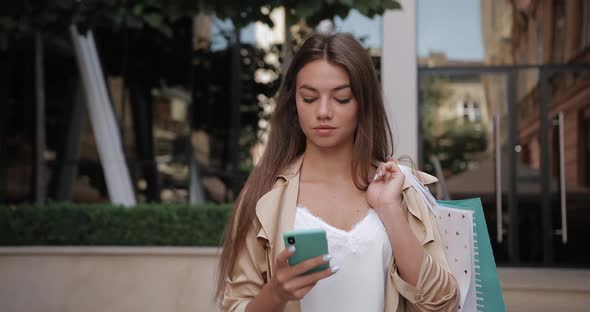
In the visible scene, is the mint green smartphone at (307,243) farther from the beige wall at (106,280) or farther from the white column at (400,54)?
the white column at (400,54)

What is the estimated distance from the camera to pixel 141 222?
25.6 feet

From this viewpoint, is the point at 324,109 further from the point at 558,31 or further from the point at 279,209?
the point at 558,31

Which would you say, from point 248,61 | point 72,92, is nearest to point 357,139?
point 248,61

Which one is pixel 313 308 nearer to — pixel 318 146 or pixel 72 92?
pixel 318 146

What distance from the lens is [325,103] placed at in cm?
178

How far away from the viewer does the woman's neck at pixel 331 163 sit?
1.92m

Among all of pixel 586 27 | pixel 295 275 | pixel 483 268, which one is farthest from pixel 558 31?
pixel 295 275

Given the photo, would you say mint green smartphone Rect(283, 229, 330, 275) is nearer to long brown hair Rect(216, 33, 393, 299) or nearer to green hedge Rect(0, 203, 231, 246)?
long brown hair Rect(216, 33, 393, 299)

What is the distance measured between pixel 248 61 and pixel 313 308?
8170mm

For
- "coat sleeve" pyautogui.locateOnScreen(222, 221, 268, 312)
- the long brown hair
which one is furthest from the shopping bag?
"coat sleeve" pyautogui.locateOnScreen(222, 221, 268, 312)

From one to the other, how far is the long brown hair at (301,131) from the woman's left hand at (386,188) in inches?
2.5

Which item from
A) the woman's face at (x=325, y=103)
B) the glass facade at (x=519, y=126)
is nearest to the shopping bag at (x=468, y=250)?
the woman's face at (x=325, y=103)

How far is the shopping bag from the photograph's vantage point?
72.9 inches

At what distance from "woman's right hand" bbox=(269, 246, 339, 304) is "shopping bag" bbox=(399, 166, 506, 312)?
1.68 ft
